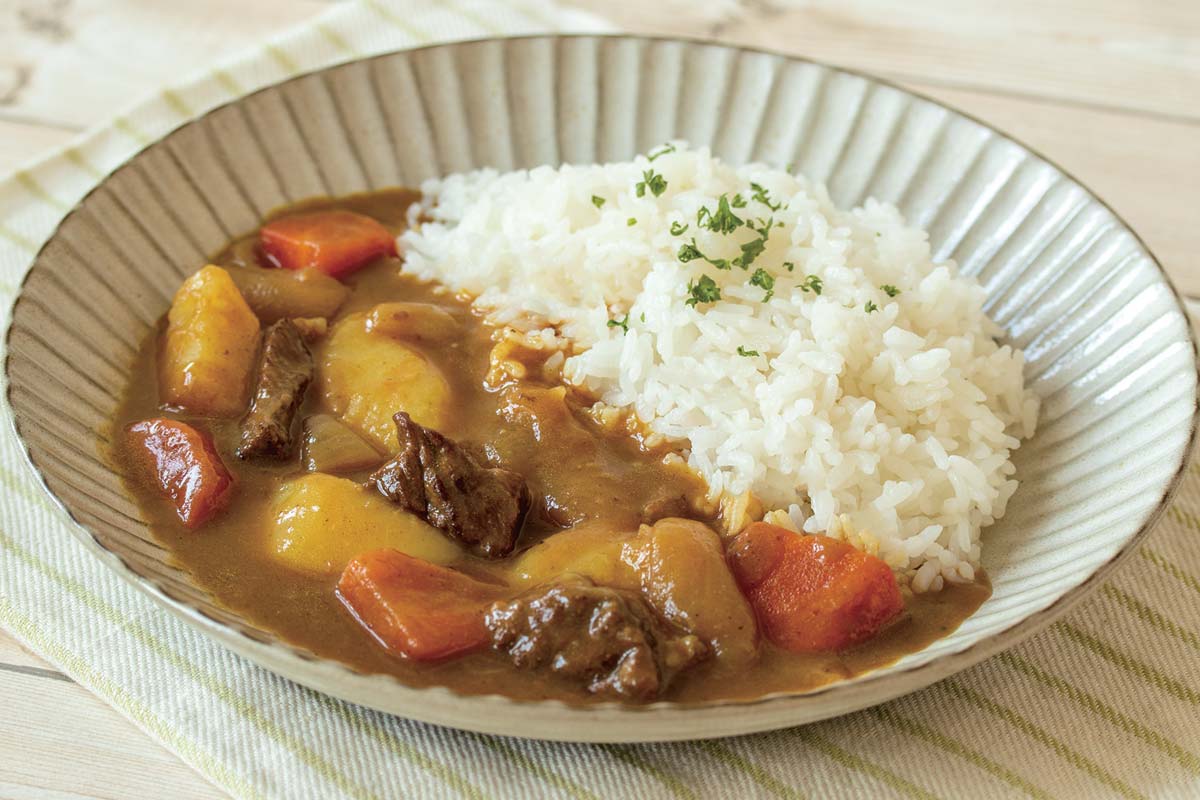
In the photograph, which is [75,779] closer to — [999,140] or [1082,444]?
[1082,444]

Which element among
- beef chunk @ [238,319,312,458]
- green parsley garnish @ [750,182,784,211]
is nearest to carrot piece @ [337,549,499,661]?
beef chunk @ [238,319,312,458]

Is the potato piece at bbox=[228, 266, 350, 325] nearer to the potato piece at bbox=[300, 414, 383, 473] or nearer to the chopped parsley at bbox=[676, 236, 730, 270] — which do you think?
the potato piece at bbox=[300, 414, 383, 473]

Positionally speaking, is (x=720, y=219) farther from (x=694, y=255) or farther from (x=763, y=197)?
(x=763, y=197)

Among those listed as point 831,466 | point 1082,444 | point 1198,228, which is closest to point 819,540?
point 831,466

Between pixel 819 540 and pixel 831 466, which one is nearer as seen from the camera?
pixel 819 540

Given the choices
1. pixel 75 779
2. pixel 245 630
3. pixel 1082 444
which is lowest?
pixel 75 779

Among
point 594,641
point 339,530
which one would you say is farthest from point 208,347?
point 594,641
